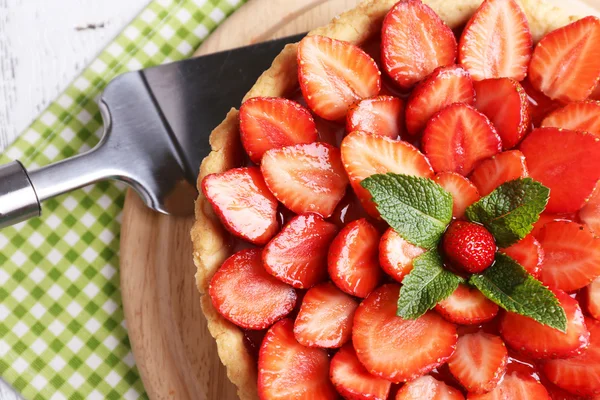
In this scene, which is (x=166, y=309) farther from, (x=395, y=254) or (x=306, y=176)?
(x=395, y=254)

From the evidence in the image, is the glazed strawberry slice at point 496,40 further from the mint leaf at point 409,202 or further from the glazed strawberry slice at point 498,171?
the mint leaf at point 409,202

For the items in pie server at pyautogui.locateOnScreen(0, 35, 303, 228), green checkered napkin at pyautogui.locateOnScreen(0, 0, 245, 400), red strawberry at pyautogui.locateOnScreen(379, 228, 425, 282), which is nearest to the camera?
red strawberry at pyautogui.locateOnScreen(379, 228, 425, 282)

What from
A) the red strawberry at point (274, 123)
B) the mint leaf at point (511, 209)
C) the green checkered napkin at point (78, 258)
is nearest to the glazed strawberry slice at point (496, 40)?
the mint leaf at point (511, 209)

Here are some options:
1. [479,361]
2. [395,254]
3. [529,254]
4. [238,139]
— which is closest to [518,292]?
[529,254]

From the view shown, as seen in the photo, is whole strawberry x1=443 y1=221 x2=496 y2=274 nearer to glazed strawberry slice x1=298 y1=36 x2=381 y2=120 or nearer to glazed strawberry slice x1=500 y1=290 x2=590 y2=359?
glazed strawberry slice x1=500 y1=290 x2=590 y2=359

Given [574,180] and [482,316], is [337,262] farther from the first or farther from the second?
[574,180]

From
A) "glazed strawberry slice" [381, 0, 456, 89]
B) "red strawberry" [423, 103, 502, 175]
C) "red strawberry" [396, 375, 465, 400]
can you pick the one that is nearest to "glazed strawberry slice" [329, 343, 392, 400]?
"red strawberry" [396, 375, 465, 400]
